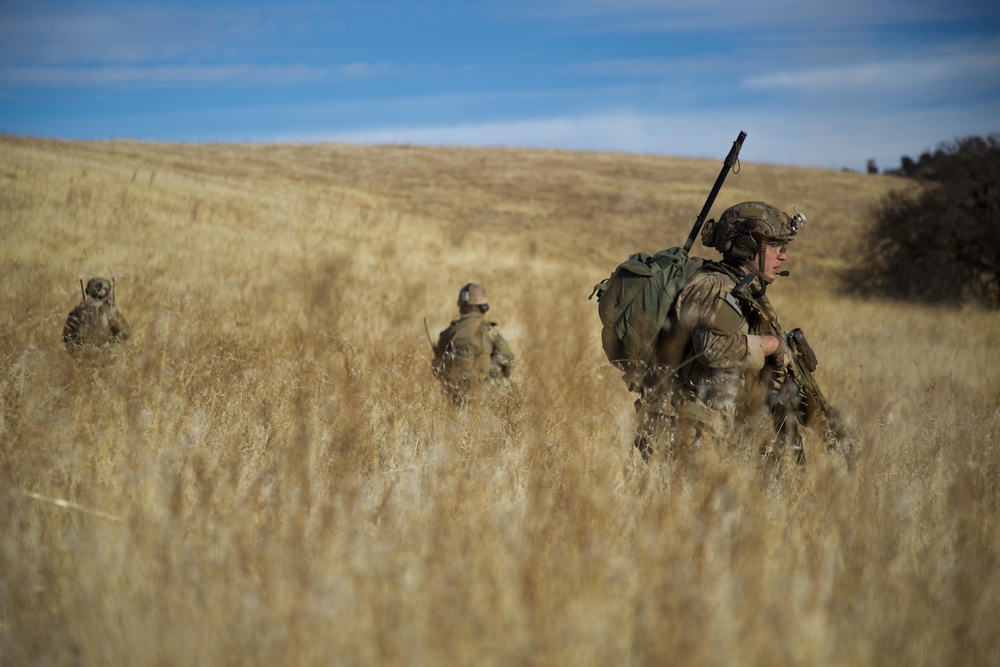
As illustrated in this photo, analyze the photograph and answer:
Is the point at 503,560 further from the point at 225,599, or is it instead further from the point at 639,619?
the point at 225,599

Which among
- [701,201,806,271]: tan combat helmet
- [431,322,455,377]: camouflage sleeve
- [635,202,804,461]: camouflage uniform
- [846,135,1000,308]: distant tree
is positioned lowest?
[431,322,455,377]: camouflage sleeve

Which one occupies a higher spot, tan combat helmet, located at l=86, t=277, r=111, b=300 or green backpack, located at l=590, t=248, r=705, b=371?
green backpack, located at l=590, t=248, r=705, b=371

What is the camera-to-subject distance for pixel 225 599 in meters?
1.89

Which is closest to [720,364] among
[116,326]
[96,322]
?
[96,322]

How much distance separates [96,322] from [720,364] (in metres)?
4.43

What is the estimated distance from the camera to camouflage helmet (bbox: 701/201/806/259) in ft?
11.0

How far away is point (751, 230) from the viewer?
3.34m

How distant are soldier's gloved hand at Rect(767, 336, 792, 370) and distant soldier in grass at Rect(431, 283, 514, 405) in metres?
2.50

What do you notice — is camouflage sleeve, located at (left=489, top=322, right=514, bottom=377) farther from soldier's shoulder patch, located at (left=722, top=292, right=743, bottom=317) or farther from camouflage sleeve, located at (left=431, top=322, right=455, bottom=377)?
soldier's shoulder patch, located at (left=722, top=292, right=743, bottom=317)

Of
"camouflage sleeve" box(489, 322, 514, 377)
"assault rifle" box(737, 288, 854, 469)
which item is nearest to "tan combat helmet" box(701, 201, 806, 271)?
"assault rifle" box(737, 288, 854, 469)

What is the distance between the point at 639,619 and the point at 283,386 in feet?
9.94

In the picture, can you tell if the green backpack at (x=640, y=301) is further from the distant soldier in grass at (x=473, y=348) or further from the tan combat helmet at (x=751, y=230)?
the distant soldier in grass at (x=473, y=348)

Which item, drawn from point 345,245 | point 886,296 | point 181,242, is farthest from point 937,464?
point 886,296

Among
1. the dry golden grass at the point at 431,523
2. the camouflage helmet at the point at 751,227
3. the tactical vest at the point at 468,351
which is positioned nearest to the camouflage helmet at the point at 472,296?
the tactical vest at the point at 468,351
